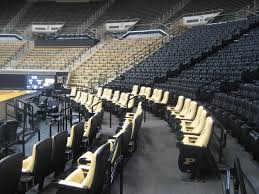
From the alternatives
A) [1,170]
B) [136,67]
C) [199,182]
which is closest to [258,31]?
[136,67]

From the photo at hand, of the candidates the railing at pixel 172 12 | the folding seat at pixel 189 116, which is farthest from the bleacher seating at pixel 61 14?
the folding seat at pixel 189 116

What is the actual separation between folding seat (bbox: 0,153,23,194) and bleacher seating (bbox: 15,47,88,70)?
19.4m

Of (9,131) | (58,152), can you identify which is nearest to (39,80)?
(9,131)

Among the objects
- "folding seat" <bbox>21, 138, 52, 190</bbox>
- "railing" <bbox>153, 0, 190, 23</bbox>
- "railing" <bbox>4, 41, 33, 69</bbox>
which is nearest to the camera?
"folding seat" <bbox>21, 138, 52, 190</bbox>

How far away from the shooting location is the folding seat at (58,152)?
16.2 ft

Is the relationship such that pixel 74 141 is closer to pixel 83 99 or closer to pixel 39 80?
pixel 83 99

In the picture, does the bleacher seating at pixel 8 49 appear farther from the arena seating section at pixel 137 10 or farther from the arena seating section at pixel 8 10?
the arena seating section at pixel 137 10

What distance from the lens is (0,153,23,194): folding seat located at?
3.62 metres

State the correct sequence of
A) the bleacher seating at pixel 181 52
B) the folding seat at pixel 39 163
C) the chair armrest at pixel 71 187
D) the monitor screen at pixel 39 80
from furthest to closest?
the monitor screen at pixel 39 80, the bleacher seating at pixel 181 52, the folding seat at pixel 39 163, the chair armrest at pixel 71 187

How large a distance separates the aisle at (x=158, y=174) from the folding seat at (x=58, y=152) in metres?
0.81

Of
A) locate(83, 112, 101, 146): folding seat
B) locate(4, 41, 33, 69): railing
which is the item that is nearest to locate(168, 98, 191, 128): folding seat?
locate(83, 112, 101, 146): folding seat

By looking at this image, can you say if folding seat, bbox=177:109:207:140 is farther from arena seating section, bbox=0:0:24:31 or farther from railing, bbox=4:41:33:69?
arena seating section, bbox=0:0:24:31

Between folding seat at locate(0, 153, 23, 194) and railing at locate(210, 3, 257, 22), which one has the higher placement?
railing at locate(210, 3, 257, 22)

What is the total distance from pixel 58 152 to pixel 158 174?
1.37 m
